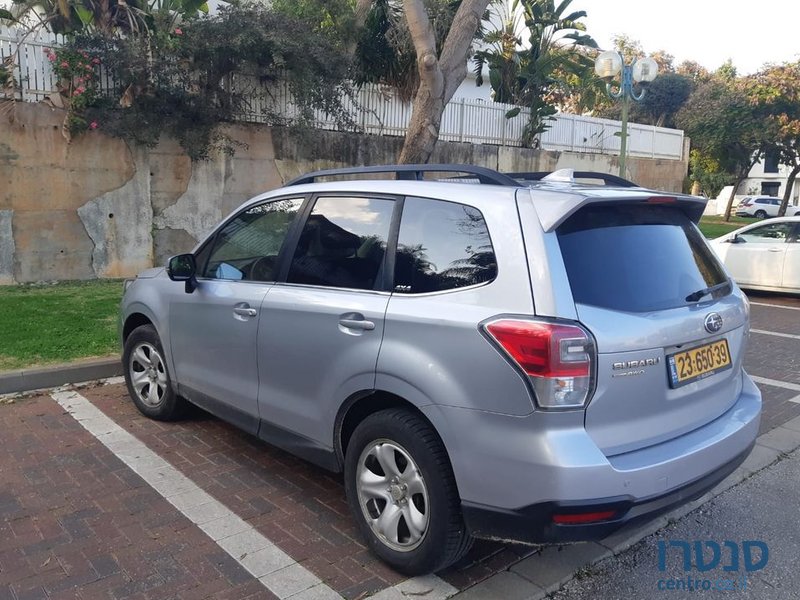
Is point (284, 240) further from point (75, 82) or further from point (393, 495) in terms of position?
point (75, 82)

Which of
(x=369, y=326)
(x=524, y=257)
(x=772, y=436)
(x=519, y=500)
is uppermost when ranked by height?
(x=524, y=257)

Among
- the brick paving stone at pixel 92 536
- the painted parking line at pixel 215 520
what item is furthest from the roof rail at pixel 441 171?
the brick paving stone at pixel 92 536

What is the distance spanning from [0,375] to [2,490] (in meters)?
1.96

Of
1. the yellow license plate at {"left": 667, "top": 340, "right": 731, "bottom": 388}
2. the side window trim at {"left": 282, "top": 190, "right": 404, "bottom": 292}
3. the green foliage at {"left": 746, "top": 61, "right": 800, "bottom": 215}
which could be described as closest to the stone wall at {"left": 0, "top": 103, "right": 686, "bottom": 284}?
the side window trim at {"left": 282, "top": 190, "right": 404, "bottom": 292}

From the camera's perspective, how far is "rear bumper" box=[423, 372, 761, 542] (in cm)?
261

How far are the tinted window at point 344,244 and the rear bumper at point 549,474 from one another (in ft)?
2.93

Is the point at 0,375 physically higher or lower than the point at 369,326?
lower

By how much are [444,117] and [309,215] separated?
11.4 m

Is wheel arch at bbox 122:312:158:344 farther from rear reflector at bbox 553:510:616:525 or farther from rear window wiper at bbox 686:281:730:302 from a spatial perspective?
rear window wiper at bbox 686:281:730:302

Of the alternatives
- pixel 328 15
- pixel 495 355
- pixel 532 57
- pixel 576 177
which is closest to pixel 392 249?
pixel 495 355

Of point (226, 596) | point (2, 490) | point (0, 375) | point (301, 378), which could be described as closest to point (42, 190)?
point (0, 375)

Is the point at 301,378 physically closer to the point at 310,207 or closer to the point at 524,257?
the point at 310,207

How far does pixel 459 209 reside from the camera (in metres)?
3.15

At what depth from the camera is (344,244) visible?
3.65 m
